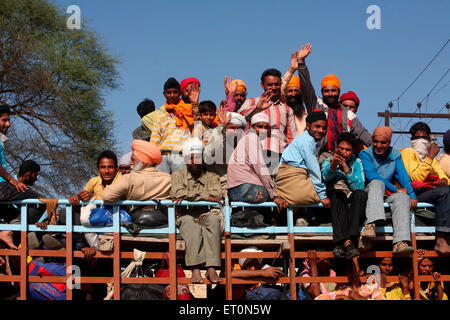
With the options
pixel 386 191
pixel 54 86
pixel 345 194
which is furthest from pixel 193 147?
pixel 54 86

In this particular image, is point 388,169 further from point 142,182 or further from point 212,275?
point 142,182

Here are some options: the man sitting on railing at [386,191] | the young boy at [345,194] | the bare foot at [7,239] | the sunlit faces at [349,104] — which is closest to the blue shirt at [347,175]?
the young boy at [345,194]

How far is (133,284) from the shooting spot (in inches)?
252

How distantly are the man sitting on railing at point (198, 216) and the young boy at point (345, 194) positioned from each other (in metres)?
1.25

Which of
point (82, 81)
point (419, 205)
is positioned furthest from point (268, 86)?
point (82, 81)

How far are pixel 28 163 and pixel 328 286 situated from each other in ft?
12.9

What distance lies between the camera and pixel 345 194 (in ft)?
21.9

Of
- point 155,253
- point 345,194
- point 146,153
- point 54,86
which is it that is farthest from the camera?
point 54,86

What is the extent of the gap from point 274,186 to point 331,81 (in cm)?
205

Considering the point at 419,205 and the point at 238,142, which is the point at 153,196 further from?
the point at 419,205

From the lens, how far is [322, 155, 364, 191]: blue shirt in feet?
21.9

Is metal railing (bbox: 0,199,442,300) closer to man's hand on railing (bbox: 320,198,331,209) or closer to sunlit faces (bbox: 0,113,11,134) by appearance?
man's hand on railing (bbox: 320,198,331,209)

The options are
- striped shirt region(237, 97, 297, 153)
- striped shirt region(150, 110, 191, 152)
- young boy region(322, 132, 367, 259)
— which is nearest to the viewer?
young boy region(322, 132, 367, 259)

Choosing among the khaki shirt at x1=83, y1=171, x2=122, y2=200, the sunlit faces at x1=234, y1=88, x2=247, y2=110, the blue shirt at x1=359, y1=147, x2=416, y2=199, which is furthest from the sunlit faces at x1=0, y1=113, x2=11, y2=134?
the blue shirt at x1=359, y1=147, x2=416, y2=199
